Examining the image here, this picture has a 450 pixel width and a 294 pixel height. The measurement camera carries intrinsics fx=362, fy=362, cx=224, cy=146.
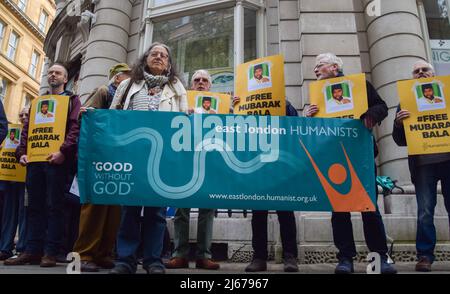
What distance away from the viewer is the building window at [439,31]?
7.82 m

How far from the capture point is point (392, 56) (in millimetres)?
7223

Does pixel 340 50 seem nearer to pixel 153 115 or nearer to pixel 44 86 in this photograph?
pixel 153 115

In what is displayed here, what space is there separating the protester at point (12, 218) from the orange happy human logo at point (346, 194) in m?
4.37

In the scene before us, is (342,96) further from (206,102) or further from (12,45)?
(12,45)

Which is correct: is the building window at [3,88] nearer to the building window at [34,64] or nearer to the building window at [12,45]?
the building window at [12,45]

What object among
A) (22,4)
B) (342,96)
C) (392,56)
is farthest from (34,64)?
(342,96)

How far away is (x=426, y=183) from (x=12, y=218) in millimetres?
6019

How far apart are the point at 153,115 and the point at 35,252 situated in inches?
97.2

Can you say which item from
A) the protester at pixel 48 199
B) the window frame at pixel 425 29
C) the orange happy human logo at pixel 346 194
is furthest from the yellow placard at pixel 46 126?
the window frame at pixel 425 29

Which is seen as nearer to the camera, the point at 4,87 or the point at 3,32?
→ the point at 3,32

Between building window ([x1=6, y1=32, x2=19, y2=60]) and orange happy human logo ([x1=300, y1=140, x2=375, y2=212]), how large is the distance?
3801 centimetres

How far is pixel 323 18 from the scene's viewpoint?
24.5 feet

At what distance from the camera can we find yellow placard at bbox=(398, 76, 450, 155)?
14.6 ft
